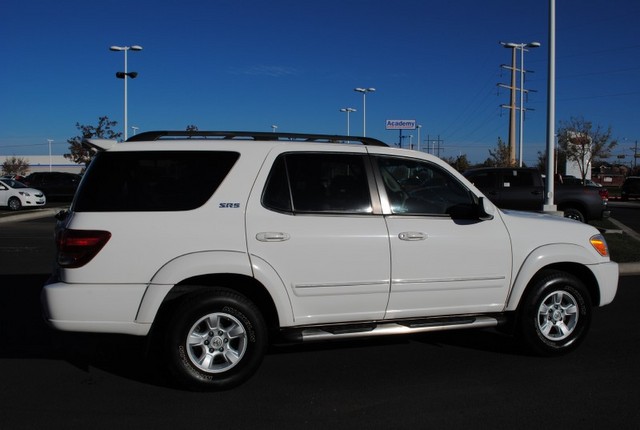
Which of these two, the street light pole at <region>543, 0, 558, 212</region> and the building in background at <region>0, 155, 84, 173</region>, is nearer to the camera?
the street light pole at <region>543, 0, 558, 212</region>

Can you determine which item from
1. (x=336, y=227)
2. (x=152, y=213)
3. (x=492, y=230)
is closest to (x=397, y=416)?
(x=336, y=227)

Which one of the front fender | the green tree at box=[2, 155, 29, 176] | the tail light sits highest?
the green tree at box=[2, 155, 29, 176]

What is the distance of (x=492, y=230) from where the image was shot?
4.93 meters

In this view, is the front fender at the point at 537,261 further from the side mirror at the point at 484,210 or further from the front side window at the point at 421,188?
the front side window at the point at 421,188

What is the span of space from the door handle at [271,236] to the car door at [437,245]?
0.87 meters

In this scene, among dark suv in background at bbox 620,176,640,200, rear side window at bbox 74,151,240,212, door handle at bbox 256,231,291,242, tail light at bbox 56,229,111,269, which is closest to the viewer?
tail light at bbox 56,229,111,269

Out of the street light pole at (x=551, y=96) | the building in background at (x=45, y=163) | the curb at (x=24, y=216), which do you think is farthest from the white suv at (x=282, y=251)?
the building in background at (x=45, y=163)

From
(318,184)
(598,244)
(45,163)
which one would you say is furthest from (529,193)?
(45,163)

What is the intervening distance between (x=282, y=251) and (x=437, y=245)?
50.8 inches

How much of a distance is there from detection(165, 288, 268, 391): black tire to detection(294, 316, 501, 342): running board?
1.25ft

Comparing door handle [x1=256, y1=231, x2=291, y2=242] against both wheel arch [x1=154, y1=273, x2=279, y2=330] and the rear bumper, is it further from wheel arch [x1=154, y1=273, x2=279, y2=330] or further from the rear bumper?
the rear bumper

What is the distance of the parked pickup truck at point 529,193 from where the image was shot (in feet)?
50.6

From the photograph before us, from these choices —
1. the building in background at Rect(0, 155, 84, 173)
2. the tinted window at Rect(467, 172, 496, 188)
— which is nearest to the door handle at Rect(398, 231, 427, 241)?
the tinted window at Rect(467, 172, 496, 188)

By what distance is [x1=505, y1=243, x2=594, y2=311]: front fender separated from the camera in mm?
4988
